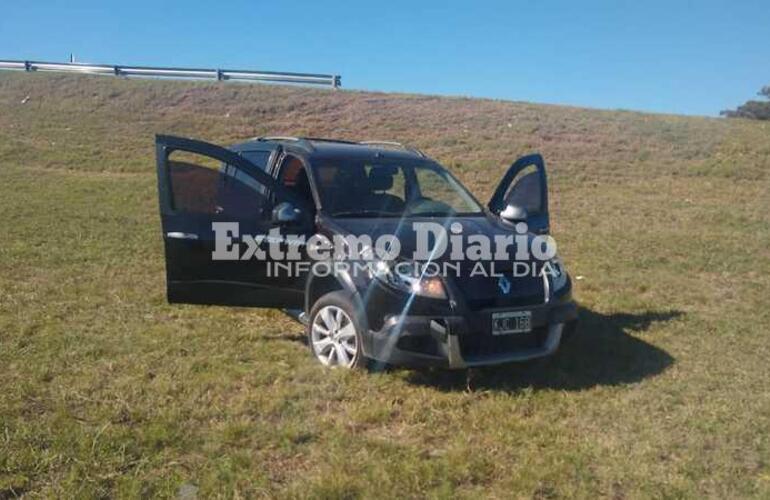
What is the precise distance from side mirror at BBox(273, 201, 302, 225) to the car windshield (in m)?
0.32

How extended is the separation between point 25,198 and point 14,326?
8.60 m

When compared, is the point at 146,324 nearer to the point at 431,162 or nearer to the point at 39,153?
the point at 431,162

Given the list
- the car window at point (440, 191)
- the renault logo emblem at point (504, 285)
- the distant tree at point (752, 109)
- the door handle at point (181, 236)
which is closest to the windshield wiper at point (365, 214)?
the car window at point (440, 191)

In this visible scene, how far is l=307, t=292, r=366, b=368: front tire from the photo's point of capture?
4.47m

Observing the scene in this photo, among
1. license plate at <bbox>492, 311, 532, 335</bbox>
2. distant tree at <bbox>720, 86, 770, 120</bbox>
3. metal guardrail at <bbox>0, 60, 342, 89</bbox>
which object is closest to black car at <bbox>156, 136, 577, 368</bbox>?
license plate at <bbox>492, 311, 532, 335</bbox>

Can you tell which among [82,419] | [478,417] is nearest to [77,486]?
[82,419]

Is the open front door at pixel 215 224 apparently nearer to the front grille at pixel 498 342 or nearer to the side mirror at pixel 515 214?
the front grille at pixel 498 342

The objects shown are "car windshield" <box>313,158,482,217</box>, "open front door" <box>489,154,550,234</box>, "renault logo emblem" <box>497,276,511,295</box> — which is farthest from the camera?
"open front door" <box>489,154,550,234</box>

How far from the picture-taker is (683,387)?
14.8ft

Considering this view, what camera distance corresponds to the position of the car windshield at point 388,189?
17.1 feet

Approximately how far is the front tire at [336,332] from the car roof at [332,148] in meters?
1.39

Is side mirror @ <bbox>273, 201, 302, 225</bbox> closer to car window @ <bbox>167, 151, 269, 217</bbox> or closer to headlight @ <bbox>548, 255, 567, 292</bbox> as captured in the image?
car window @ <bbox>167, 151, 269, 217</bbox>

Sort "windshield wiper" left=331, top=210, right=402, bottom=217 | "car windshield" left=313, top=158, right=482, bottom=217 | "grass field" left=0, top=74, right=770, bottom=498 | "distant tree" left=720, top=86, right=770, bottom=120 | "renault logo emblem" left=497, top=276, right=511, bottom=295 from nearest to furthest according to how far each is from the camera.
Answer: "grass field" left=0, top=74, right=770, bottom=498
"renault logo emblem" left=497, top=276, right=511, bottom=295
"windshield wiper" left=331, top=210, right=402, bottom=217
"car windshield" left=313, top=158, right=482, bottom=217
"distant tree" left=720, top=86, right=770, bottom=120

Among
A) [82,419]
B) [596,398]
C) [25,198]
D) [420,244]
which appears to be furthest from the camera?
[25,198]
